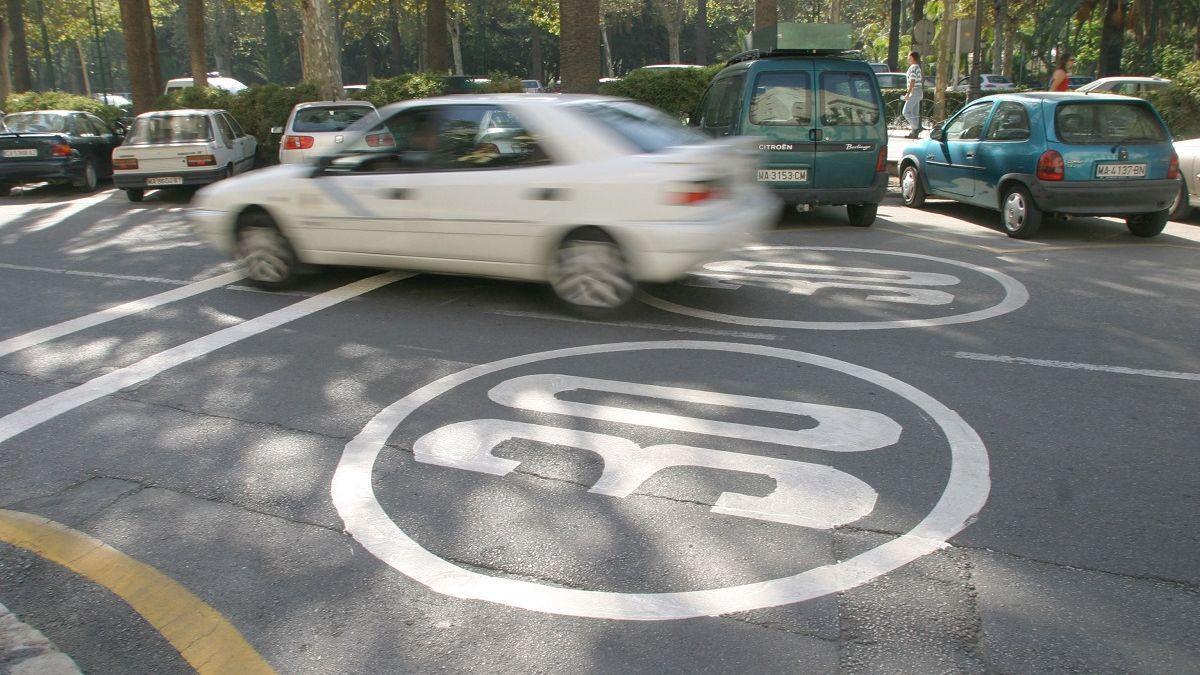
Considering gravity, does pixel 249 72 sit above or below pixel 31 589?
above

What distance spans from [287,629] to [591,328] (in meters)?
3.84

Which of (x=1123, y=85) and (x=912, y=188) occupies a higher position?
(x=1123, y=85)

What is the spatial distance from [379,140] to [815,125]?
17.4 ft

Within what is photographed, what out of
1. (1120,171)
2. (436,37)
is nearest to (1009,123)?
(1120,171)

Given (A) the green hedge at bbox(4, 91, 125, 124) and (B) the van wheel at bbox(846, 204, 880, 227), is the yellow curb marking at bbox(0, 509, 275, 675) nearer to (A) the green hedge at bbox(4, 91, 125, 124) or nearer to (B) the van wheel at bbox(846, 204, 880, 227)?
(B) the van wheel at bbox(846, 204, 880, 227)

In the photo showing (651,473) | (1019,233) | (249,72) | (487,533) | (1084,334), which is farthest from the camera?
(249,72)

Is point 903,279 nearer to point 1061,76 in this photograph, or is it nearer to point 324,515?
point 324,515

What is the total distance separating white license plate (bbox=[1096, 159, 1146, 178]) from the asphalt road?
2702 mm

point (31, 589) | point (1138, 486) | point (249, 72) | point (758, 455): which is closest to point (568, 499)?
point (758, 455)

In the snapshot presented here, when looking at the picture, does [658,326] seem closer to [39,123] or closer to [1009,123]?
[1009,123]

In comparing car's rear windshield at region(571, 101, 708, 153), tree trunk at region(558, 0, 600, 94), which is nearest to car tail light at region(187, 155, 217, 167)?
tree trunk at region(558, 0, 600, 94)

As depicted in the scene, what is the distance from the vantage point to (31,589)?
11.4 ft

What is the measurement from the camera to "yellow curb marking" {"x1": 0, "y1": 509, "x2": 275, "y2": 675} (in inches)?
120

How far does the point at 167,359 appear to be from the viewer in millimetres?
6285
